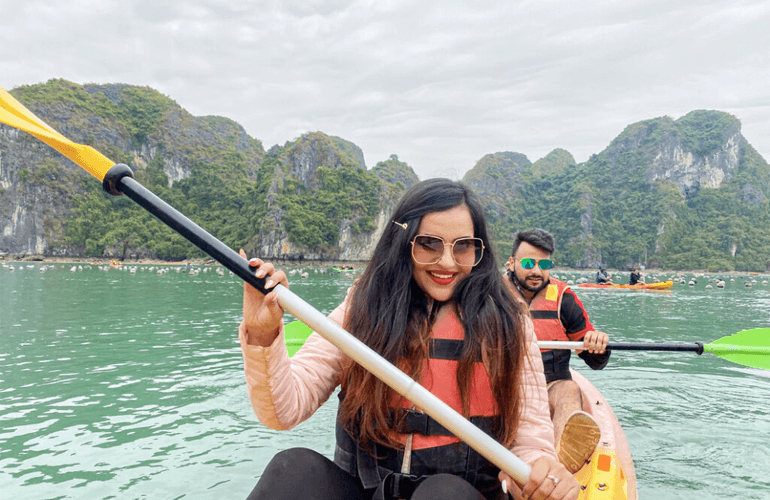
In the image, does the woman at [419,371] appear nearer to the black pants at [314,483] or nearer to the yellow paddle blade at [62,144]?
the black pants at [314,483]

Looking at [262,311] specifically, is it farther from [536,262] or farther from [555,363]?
[555,363]

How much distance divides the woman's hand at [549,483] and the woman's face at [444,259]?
1.68 ft

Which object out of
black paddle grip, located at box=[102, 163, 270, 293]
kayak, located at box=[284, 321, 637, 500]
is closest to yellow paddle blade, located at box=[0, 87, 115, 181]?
black paddle grip, located at box=[102, 163, 270, 293]

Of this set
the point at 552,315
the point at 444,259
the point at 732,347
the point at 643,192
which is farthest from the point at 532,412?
the point at 643,192

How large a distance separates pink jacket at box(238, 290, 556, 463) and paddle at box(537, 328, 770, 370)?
1.98 metres

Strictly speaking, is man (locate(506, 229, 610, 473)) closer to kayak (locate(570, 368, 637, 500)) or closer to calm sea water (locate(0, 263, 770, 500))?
kayak (locate(570, 368, 637, 500))

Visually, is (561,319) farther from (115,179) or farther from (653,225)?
(653,225)

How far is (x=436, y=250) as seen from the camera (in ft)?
4.79

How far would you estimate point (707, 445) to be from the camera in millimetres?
4332

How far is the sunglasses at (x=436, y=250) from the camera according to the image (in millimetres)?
1455

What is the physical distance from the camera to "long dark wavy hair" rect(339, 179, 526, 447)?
136cm

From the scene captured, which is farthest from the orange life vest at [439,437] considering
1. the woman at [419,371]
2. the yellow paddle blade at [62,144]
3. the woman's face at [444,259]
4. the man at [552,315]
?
the man at [552,315]

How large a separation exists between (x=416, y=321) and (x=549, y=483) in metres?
0.53

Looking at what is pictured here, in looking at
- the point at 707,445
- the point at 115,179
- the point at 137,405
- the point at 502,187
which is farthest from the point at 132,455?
the point at 502,187
